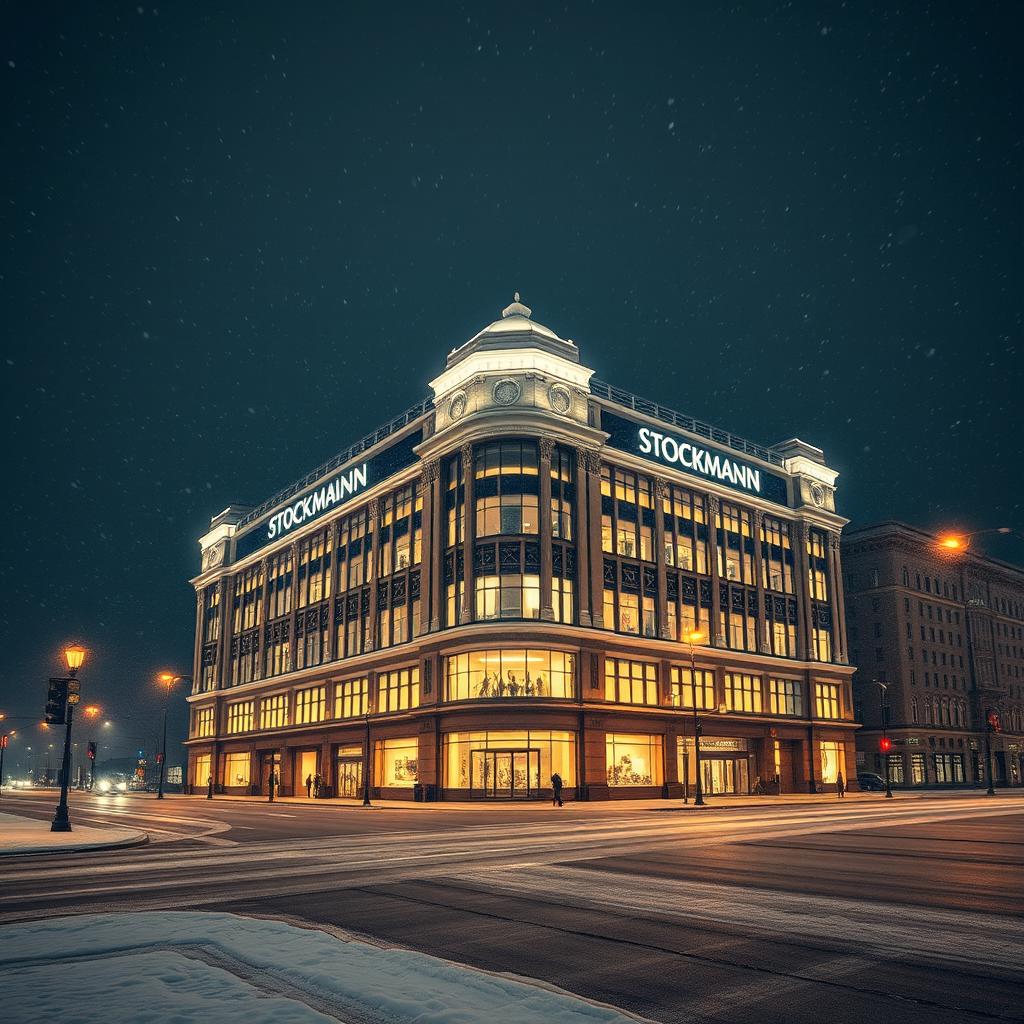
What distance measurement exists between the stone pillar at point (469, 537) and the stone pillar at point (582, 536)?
6399 millimetres

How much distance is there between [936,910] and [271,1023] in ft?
27.5

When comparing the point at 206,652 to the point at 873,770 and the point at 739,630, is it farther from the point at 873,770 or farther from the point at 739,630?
the point at 873,770

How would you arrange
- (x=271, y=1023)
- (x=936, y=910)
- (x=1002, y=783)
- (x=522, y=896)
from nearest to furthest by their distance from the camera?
(x=271, y=1023) → (x=936, y=910) → (x=522, y=896) → (x=1002, y=783)

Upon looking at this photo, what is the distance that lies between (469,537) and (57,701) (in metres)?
29.4

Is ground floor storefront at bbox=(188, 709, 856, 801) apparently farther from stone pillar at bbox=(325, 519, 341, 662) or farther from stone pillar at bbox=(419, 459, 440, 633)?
stone pillar at bbox=(419, 459, 440, 633)

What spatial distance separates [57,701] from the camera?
1091 inches

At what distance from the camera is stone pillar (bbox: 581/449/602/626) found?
55625mm

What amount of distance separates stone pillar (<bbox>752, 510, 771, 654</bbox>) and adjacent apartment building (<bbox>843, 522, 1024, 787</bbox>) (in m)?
28.9

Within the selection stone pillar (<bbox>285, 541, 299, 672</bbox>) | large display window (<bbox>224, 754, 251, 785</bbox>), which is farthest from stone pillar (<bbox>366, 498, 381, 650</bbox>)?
large display window (<bbox>224, 754, 251, 785</bbox>)

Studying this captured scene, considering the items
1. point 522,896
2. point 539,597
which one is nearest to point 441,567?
point 539,597

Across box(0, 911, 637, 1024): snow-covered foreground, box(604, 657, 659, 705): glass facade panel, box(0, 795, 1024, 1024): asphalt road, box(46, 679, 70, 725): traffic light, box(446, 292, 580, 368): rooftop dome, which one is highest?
box(446, 292, 580, 368): rooftop dome

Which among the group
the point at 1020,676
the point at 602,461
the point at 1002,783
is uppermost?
the point at 602,461

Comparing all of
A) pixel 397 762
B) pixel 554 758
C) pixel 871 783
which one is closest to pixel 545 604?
pixel 554 758

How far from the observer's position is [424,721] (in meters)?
55.0
